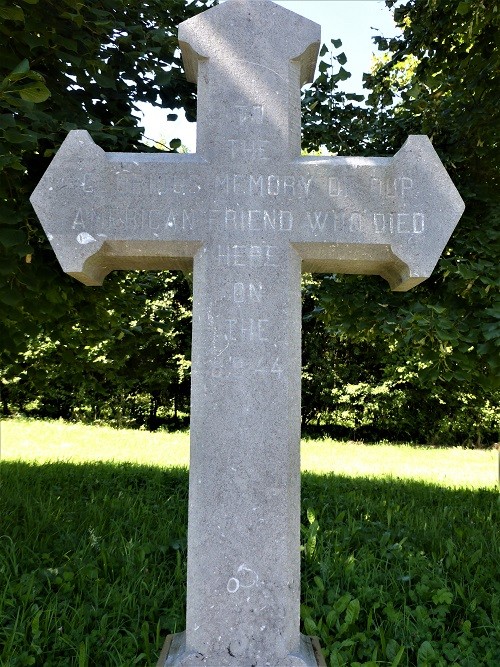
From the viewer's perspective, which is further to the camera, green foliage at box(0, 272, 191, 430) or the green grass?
green foliage at box(0, 272, 191, 430)

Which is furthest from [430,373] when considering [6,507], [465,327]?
[6,507]

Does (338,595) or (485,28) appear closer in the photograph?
(338,595)

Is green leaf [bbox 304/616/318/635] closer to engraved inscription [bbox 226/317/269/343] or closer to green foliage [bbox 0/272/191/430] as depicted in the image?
engraved inscription [bbox 226/317/269/343]

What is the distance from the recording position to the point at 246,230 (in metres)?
2.18

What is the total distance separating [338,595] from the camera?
2988 mm

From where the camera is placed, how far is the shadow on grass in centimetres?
257

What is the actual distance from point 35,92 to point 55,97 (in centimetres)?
111

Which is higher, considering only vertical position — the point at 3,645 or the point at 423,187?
the point at 423,187

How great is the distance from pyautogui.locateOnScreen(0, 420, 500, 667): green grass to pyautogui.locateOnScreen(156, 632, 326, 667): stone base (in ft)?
1.30

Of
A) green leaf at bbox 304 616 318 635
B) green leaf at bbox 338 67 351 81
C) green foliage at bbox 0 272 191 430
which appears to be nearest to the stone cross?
green leaf at bbox 304 616 318 635

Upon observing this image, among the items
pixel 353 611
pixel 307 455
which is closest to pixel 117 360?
pixel 353 611

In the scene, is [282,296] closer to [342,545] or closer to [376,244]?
[376,244]

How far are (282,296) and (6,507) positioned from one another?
293cm

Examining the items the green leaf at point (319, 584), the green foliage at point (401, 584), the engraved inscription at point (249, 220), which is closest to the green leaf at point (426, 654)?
the green foliage at point (401, 584)
